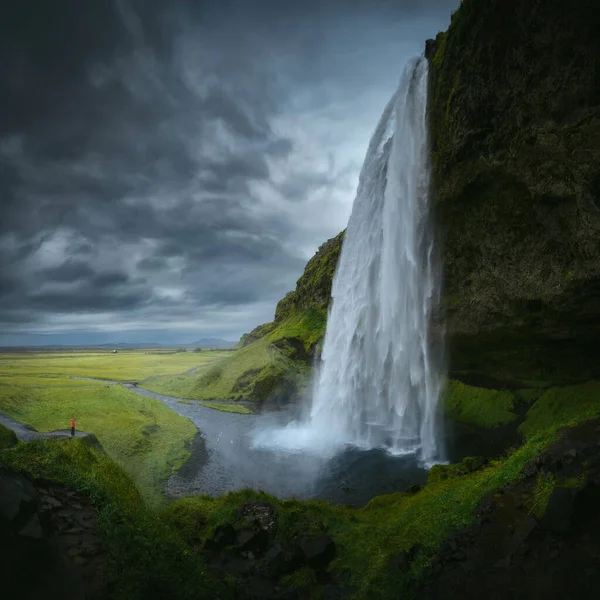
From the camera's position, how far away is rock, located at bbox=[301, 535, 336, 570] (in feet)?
34.0

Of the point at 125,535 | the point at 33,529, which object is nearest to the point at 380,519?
the point at 125,535

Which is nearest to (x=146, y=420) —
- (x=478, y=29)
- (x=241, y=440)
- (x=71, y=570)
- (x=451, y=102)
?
(x=241, y=440)

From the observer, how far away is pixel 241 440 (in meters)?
29.9

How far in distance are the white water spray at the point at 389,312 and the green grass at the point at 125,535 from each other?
17043 mm

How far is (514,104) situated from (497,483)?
56.1 feet

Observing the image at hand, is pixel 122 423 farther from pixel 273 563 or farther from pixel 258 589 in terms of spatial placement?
pixel 258 589

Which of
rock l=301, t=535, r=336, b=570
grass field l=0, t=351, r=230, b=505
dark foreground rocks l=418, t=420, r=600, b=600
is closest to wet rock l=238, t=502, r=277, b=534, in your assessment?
rock l=301, t=535, r=336, b=570

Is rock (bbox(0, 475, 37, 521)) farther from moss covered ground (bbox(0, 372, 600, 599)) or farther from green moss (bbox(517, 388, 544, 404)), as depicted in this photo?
green moss (bbox(517, 388, 544, 404))

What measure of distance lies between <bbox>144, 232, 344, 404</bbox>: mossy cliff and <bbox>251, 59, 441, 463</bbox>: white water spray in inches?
516

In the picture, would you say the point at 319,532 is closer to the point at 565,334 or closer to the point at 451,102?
the point at 565,334

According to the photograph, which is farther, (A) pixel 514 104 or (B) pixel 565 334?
(B) pixel 565 334

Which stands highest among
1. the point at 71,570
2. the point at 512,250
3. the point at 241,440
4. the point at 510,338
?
the point at 512,250

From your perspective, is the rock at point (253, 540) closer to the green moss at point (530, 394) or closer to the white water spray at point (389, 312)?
the white water spray at point (389, 312)

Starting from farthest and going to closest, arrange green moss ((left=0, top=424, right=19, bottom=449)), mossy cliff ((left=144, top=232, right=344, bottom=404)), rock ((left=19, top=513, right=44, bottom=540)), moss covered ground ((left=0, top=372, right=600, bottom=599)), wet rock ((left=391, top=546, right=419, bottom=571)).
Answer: mossy cliff ((left=144, top=232, right=344, bottom=404)), green moss ((left=0, top=424, right=19, bottom=449)), wet rock ((left=391, top=546, right=419, bottom=571)), moss covered ground ((left=0, top=372, right=600, bottom=599)), rock ((left=19, top=513, right=44, bottom=540))
